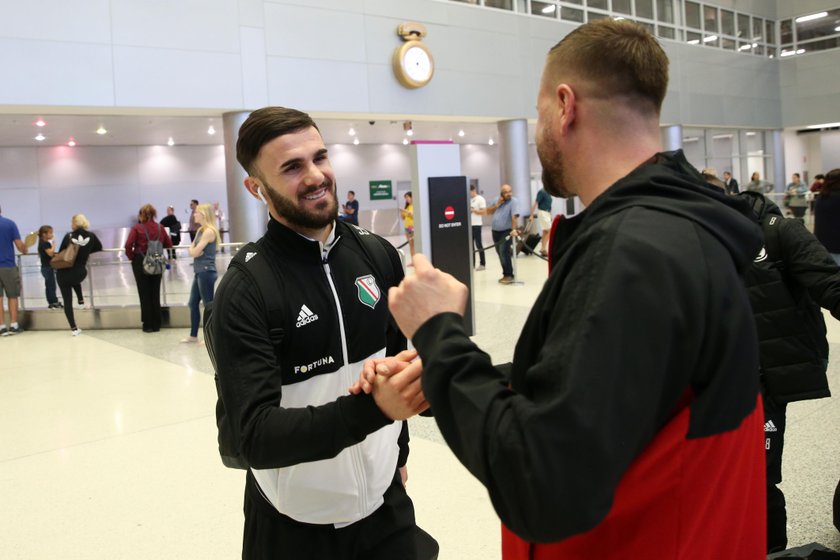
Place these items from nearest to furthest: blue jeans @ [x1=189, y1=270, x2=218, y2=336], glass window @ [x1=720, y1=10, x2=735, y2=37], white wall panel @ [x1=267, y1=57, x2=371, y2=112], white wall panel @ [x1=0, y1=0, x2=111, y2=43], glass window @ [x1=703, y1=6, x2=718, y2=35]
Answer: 1. blue jeans @ [x1=189, y1=270, x2=218, y2=336]
2. white wall panel @ [x1=0, y1=0, x2=111, y2=43]
3. white wall panel @ [x1=267, y1=57, x2=371, y2=112]
4. glass window @ [x1=703, y1=6, x2=718, y2=35]
5. glass window @ [x1=720, y1=10, x2=735, y2=37]

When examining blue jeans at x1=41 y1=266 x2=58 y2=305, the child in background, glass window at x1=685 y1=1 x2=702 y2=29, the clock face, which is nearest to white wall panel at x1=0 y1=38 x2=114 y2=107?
the child in background

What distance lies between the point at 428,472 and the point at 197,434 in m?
2.02

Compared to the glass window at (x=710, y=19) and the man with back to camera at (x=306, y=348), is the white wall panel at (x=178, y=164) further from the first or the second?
the man with back to camera at (x=306, y=348)

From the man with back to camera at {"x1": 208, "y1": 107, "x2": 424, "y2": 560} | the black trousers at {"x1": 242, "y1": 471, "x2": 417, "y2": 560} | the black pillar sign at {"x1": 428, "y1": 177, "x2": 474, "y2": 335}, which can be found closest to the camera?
the man with back to camera at {"x1": 208, "y1": 107, "x2": 424, "y2": 560}

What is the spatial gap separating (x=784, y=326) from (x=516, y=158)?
630 inches

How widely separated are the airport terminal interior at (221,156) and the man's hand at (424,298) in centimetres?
252

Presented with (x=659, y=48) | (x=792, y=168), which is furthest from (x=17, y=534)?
(x=792, y=168)

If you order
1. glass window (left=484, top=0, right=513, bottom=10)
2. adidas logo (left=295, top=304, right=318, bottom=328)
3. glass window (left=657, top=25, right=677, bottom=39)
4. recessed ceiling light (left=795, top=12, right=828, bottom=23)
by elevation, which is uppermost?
recessed ceiling light (left=795, top=12, right=828, bottom=23)

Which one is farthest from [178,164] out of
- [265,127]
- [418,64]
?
[265,127]

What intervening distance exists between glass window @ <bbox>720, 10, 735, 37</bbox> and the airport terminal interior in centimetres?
8

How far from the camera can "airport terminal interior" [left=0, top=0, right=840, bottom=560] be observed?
415 cm

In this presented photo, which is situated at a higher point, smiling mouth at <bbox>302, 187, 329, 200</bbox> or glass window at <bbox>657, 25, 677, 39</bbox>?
glass window at <bbox>657, 25, 677, 39</bbox>

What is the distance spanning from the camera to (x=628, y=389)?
0.96 m

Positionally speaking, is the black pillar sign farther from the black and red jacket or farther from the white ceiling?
the white ceiling
